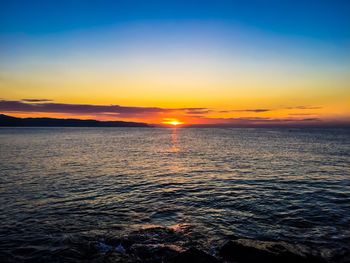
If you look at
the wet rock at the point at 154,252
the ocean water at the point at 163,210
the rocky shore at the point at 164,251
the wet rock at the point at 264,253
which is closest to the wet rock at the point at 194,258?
the rocky shore at the point at 164,251

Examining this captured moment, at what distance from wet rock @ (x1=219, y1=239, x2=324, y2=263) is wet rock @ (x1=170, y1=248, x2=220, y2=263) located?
103 centimetres

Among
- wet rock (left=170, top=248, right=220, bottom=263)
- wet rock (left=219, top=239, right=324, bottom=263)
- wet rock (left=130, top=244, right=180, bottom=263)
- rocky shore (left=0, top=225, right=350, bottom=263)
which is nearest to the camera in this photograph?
wet rock (left=219, top=239, right=324, bottom=263)

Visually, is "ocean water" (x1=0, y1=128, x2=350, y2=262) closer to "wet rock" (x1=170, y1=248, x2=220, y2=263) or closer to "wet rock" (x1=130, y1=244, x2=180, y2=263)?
"wet rock" (x1=130, y1=244, x2=180, y2=263)

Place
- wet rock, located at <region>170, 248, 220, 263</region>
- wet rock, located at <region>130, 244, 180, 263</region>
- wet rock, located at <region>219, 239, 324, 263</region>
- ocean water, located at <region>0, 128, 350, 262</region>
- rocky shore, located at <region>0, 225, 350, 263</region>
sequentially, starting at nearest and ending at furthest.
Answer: wet rock, located at <region>219, 239, 324, 263</region> → wet rock, located at <region>170, 248, 220, 263</region> → rocky shore, located at <region>0, 225, 350, 263</region> → wet rock, located at <region>130, 244, 180, 263</region> → ocean water, located at <region>0, 128, 350, 262</region>

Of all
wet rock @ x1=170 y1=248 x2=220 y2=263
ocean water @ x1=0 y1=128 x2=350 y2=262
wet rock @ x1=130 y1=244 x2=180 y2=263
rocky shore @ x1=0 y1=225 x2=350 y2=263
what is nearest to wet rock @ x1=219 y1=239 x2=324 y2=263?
rocky shore @ x1=0 y1=225 x2=350 y2=263

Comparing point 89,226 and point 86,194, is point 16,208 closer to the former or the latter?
point 86,194

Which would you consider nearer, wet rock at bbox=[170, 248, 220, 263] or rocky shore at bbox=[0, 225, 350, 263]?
wet rock at bbox=[170, 248, 220, 263]

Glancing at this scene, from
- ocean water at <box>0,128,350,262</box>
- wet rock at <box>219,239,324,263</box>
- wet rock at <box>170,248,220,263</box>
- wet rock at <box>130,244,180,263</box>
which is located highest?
wet rock at <box>219,239,324,263</box>

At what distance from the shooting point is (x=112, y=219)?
18.1 meters

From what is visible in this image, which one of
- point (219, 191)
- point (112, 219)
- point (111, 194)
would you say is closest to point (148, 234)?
point (112, 219)

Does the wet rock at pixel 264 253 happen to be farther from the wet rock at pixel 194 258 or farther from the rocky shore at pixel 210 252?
the wet rock at pixel 194 258

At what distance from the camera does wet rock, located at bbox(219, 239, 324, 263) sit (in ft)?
38.2

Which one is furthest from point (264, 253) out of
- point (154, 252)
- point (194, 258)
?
point (154, 252)

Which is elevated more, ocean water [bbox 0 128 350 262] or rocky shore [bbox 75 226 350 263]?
rocky shore [bbox 75 226 350 263]
